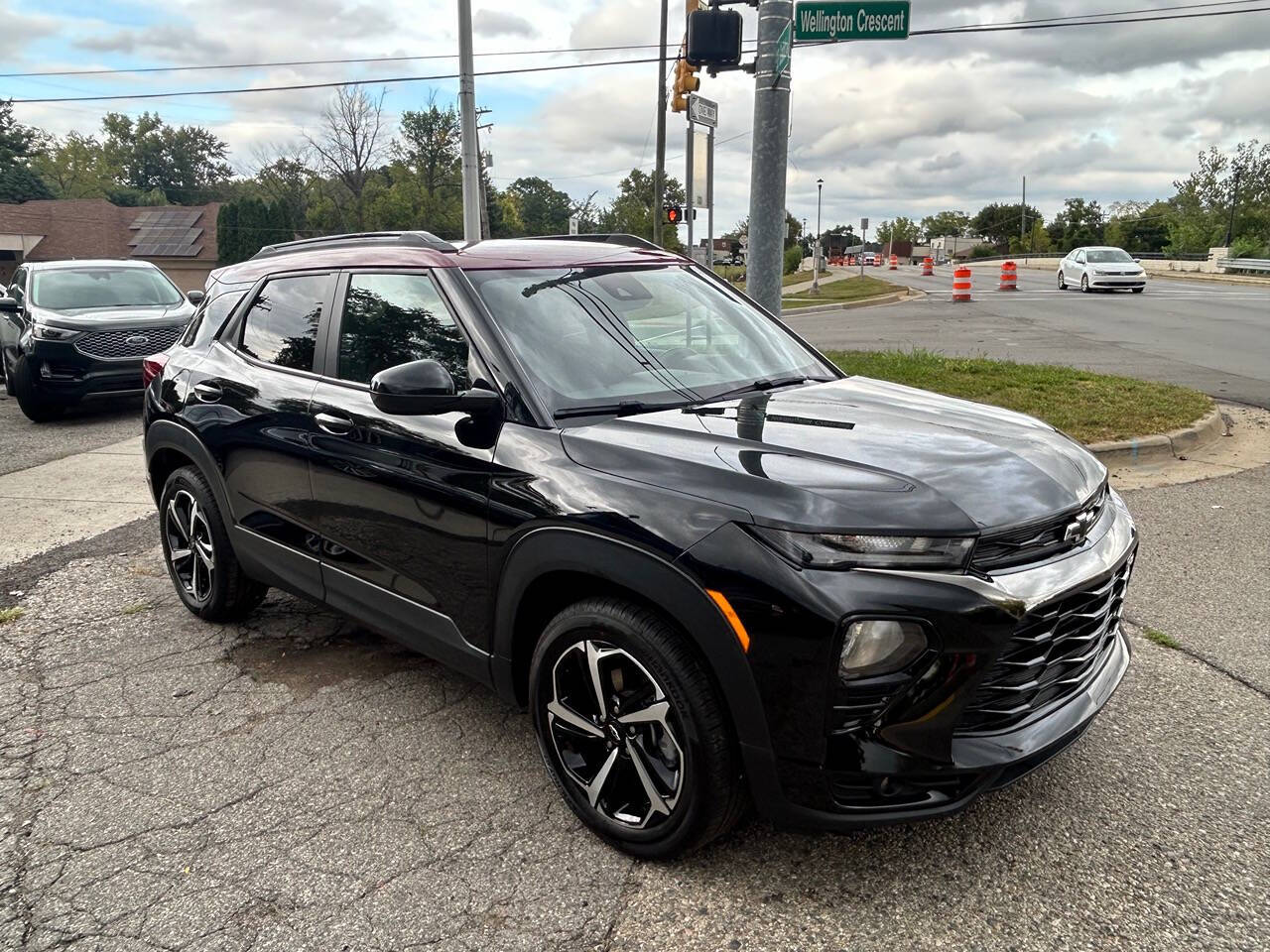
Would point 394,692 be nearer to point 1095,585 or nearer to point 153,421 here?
point 153,421

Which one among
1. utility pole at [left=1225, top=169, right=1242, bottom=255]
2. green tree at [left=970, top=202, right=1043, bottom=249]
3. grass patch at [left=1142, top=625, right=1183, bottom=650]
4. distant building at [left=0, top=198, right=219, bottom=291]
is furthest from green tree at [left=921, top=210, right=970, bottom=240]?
grass patch at [left=1142, top=625, right=1183, bottom=650]

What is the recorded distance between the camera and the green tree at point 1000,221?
12569 cm

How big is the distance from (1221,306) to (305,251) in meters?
23.5

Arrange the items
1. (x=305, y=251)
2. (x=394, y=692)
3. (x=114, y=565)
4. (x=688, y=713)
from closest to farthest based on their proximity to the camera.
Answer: (x=688, y=713) → (x=394, y=692) → (x=305, y=251) → (x=114, y=565)

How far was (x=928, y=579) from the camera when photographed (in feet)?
7.33

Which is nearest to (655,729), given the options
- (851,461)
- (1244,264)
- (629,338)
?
(851,461)

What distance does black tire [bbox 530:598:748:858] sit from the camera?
242 centimetres

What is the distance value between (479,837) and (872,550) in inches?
60.0

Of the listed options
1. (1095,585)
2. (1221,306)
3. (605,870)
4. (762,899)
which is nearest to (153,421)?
(605,870)

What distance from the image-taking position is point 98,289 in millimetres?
11688

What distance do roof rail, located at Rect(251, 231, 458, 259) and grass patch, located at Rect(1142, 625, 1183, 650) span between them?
11.1 ft

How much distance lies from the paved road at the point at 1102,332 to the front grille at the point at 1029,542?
8.45 metres

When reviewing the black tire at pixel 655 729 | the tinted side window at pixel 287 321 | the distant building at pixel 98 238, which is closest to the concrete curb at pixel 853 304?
the tinted side window at pixel 287 321

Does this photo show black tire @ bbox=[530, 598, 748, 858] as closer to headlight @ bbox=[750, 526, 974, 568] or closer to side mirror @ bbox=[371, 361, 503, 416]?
headlight @ bbox=[750, 526, 974, 568]
